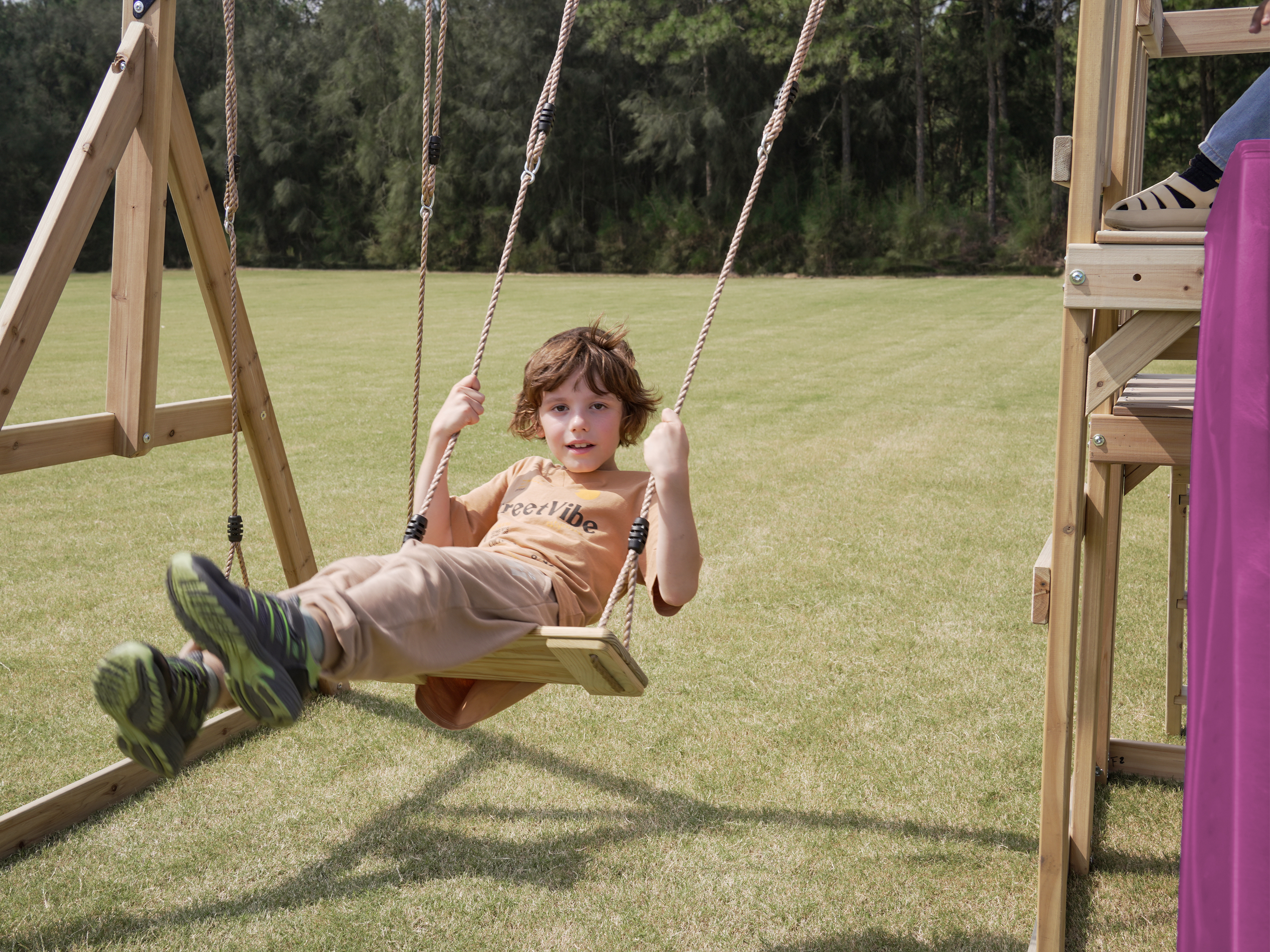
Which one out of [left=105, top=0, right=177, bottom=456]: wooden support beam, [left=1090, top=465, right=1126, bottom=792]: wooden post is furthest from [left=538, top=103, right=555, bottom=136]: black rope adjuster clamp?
[left=1090, top=465, right=1126, bottom=792]: wooden post

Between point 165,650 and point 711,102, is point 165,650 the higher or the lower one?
the lower one

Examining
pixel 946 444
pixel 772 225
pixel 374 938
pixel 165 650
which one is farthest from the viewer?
pixel 772 225

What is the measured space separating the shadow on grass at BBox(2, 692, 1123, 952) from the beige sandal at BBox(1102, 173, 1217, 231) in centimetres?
163

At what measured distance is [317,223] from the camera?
4388 centimetres

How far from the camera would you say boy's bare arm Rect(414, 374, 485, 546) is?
2.82 m

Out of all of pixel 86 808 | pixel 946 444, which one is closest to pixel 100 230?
pixel 946 444

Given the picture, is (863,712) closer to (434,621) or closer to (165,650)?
(434,621)

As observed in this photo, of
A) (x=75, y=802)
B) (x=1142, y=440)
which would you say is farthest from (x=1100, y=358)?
(x=75, y=802)

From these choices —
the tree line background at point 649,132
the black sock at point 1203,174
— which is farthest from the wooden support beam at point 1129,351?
the tree line background at point 649,132

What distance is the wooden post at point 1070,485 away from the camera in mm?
2221

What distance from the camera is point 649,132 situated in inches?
1467

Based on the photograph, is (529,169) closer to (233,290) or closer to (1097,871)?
(233,290)

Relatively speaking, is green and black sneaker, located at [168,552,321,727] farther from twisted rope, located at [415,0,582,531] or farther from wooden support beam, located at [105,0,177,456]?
wooden support beam, located at [105,0,177,456]

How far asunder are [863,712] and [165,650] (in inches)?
108
